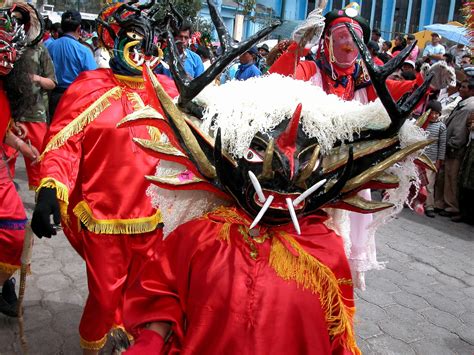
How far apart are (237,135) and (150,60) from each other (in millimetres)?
1397

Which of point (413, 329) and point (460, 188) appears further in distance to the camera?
point (460, 188)

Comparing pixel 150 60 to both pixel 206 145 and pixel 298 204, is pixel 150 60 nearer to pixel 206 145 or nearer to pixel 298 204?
pixel 206 145

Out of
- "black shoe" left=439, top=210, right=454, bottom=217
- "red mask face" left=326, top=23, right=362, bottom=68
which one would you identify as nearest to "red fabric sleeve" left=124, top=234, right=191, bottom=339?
"red mask face" left=326, top=23, right=362, bottom=68

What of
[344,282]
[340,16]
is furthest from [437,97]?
[344,282]

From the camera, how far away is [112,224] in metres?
2.77

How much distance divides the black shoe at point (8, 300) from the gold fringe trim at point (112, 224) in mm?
1126

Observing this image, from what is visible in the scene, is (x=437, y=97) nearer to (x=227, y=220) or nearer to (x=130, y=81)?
(x=130, y=81)

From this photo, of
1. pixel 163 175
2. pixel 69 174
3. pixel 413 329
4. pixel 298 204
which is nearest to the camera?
pixel 298 204

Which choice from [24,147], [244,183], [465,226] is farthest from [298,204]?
[465,226]

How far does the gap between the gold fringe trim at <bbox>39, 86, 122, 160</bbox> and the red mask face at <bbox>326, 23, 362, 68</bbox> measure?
125cm

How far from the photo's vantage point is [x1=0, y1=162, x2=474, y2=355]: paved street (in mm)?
3482

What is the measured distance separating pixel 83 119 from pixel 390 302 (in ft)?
9.51

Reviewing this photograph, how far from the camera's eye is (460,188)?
728cm

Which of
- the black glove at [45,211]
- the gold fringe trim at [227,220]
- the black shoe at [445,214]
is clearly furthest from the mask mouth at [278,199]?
the black shoe at [445,214]
